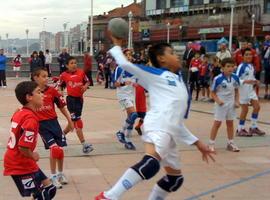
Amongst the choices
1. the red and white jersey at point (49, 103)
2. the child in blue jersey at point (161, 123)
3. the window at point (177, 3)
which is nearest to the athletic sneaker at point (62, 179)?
the red and white jersey at point (49, 103)

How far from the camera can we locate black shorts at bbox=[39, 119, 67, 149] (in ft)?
21.5

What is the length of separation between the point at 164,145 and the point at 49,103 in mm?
2542

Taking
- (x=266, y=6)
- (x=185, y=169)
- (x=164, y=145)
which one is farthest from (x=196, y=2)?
(x=164, y=145)

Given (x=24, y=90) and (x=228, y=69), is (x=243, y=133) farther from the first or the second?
(x=24, y=90)

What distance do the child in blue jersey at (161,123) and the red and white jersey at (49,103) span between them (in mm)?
1995

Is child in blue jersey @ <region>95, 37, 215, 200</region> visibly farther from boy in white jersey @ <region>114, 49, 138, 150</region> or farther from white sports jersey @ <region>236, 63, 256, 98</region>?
white sports jersey @ <region>236, 63, 256, 98</region>

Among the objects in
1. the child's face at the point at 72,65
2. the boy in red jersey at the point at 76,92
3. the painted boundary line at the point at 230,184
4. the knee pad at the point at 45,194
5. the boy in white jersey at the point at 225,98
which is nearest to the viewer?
the knee pad at the point at 45,194

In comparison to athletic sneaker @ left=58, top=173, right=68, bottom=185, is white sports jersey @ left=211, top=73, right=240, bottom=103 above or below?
above

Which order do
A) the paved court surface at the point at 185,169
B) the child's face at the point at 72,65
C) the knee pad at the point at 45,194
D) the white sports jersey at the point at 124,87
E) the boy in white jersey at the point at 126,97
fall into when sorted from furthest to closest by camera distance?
1. the white sports jersey at the point at 124,87
2. the boy in white jersey at the point at 126,97
3. the child's face at the point at 72,65
4. the paved court surface at the point at 185,169
5. the knee pad at the point at 45,194

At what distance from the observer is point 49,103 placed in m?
6.73

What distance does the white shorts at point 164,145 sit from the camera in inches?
181

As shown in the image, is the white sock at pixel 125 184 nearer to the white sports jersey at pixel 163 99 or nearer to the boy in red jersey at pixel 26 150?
the white sports jersey at pixel 163 99

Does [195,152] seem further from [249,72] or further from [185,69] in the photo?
[185,69]

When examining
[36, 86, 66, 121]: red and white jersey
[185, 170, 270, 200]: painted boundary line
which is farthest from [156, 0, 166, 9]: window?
[36, 86, 66, 121]: red and white jersey
